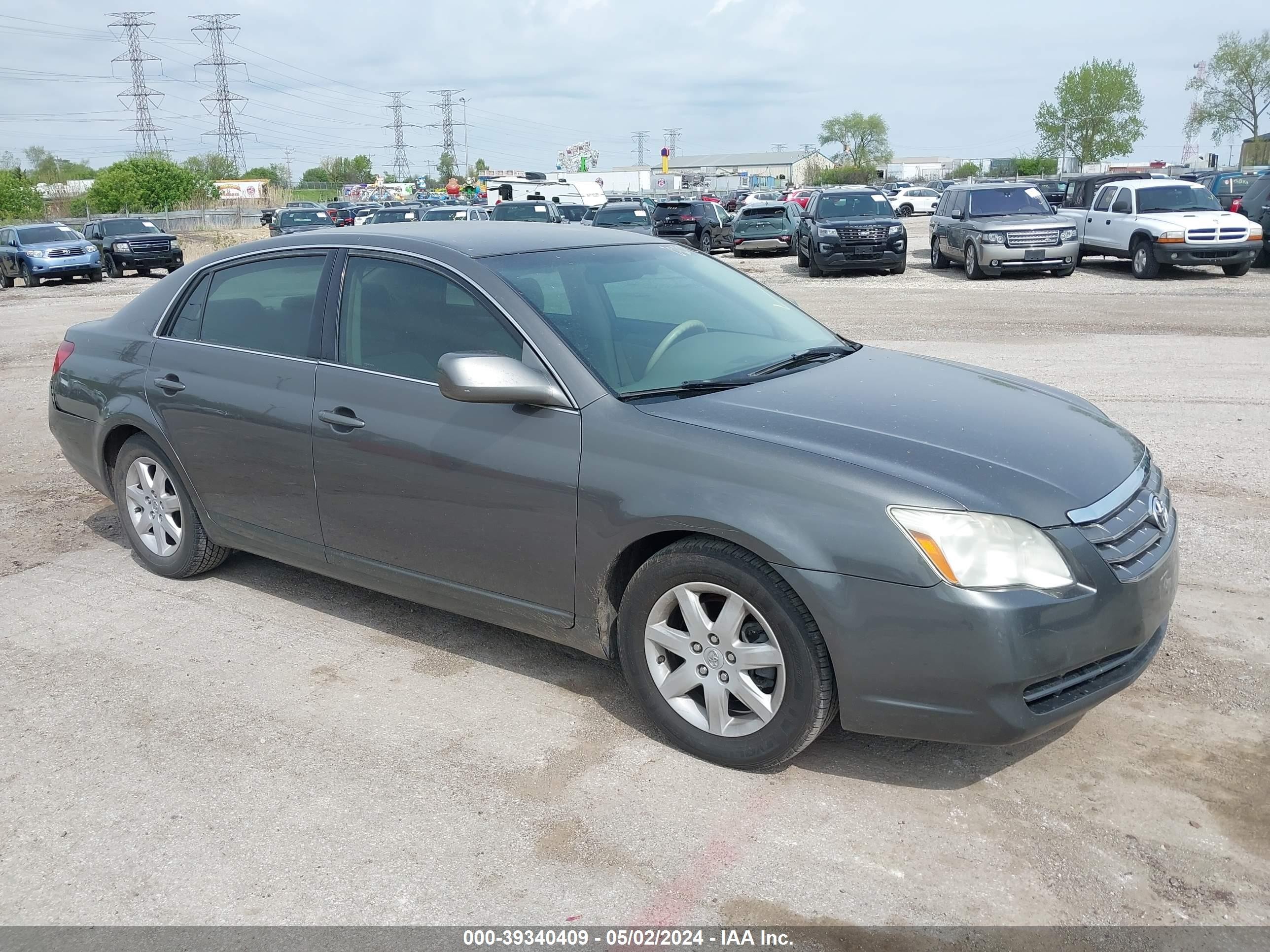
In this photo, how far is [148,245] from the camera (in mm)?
30547

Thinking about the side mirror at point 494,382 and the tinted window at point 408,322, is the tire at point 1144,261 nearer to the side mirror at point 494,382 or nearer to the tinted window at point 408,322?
the tinted window at point 408,322

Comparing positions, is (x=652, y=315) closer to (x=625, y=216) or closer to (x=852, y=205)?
(x=852, y=205)

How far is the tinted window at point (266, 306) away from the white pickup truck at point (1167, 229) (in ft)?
60.8

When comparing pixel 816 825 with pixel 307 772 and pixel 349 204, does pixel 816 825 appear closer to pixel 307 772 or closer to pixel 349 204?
pixel 307 772

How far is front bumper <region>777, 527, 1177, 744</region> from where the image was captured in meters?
3.10

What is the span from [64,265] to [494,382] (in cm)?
2917

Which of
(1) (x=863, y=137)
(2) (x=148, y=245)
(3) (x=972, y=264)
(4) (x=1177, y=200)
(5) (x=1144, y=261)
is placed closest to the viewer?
(5) (x=1144, y=261)

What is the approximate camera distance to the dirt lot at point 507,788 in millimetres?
2973

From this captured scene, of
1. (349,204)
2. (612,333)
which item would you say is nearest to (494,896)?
(612,333)

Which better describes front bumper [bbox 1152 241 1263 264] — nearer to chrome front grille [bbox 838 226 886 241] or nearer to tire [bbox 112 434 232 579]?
chrome front grille [bbox 838 226 886 241]

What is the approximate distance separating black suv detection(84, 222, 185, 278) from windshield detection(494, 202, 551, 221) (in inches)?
356

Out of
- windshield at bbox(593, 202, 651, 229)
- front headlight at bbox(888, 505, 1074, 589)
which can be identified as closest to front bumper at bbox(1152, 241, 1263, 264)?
windshield at bbox(593, 202, 651, 229)

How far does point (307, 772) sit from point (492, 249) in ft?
6.81

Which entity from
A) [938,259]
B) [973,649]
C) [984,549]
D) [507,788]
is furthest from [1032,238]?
[507,788]
